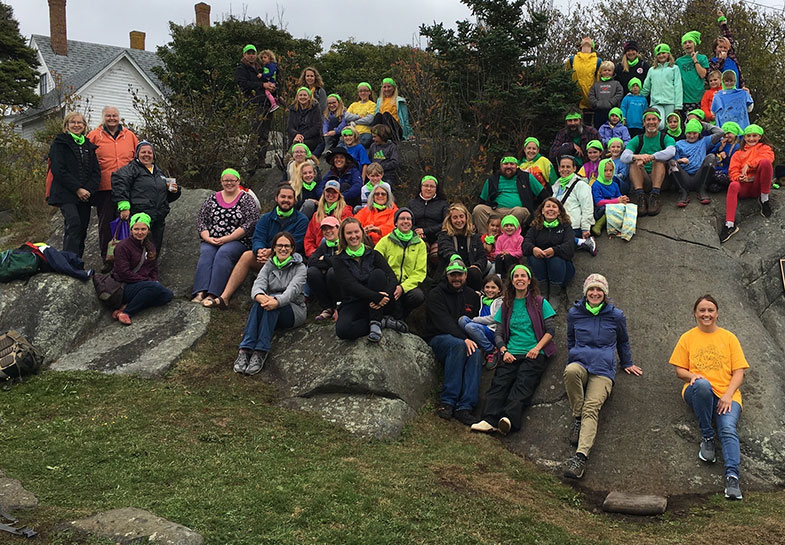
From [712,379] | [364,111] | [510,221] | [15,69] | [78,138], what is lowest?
[712,379]

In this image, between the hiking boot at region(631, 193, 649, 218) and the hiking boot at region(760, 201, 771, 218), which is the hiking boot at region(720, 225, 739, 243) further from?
the hiking boot at region(631, 193, 649, 218)

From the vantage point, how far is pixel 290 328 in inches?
346

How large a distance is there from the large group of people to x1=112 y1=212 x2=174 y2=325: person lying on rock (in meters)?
0.02

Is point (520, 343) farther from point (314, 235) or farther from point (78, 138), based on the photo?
point (78, 138)

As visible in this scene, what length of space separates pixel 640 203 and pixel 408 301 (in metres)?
4.18

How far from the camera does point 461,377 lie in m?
8.04

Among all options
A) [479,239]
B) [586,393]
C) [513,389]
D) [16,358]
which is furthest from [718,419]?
[16,358]

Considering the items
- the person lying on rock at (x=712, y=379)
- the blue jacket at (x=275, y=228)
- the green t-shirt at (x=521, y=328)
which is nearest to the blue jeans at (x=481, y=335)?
the green t-shirt at (x=521, y=328)

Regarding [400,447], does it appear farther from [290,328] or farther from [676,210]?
[676,210]

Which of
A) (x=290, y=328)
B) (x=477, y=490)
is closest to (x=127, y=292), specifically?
(x=290, y=328)

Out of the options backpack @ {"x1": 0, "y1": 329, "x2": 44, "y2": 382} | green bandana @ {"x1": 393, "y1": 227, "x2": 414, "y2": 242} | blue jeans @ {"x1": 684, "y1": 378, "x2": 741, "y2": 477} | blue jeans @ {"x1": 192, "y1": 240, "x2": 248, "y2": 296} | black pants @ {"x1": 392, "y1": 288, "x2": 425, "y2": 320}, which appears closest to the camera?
blue jeans @ {"x1": 684, "y1": 378, "x2": 741, "y2": 477}

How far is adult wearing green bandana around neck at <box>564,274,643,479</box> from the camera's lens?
7.23 metres

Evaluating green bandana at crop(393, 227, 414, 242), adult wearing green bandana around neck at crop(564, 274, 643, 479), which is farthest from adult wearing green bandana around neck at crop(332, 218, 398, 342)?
adult wearing green bandana around neck at crop(564, 274, 643, 479)

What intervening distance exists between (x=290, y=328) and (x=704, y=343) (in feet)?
15.6
